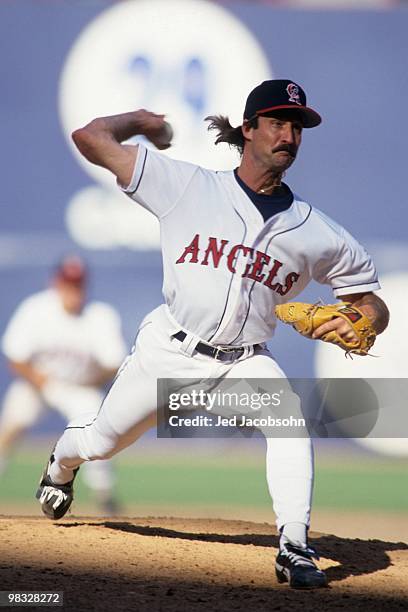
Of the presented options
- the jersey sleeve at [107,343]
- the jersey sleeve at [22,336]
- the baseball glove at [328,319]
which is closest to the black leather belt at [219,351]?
the baseball glove at [328,319]

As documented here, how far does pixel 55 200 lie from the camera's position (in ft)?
23.1

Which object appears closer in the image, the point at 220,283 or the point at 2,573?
the point at 2,573

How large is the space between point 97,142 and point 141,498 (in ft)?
11.9

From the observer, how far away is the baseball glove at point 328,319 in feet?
8.63

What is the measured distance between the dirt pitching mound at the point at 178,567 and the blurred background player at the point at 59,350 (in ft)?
6.79

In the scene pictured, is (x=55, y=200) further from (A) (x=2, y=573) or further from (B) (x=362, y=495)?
(A) (x=2, y=573)

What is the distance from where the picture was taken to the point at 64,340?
5.55m

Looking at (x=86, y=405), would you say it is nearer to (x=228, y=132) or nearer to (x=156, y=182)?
(x=228, y=132)

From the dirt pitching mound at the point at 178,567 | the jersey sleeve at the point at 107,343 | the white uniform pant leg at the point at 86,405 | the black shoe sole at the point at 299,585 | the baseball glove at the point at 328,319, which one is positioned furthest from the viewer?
the jersey sleeve at the point at 107,343

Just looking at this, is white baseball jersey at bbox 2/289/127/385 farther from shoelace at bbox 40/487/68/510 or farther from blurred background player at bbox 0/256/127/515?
shoelace at bbox 40/487/68/510

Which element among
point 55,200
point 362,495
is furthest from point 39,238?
point 362,495

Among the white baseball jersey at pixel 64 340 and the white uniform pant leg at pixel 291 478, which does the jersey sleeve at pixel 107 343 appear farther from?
the white uniform pant leg at pixel 291 478

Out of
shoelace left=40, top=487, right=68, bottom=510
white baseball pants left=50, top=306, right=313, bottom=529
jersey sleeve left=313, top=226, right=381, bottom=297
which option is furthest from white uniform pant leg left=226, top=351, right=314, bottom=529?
shoelace left=40, top=487, right=68, bottom=510

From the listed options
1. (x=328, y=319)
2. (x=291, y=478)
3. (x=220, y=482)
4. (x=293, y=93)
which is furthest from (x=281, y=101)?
(x=220, y=482)
